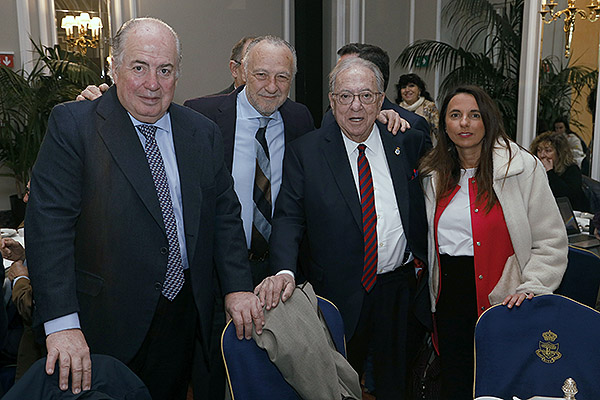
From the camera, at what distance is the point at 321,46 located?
7715mm

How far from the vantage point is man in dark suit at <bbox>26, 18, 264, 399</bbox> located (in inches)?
64.5

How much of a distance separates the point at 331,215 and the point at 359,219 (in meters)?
0.11

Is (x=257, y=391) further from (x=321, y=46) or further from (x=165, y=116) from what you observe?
(x=321, y=46)

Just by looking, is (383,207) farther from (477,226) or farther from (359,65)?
(359,65)

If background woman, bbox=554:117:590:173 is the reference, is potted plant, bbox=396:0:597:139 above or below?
above

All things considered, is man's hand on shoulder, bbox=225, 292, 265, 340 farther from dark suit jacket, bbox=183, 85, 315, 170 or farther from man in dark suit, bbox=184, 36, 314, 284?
dark suit jacket, bbox=183, 85, 315, 170

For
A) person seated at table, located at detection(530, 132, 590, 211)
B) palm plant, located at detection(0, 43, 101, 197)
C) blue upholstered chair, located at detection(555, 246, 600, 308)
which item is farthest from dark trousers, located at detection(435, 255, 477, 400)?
palm plant, located at detection(0, 43, 101, 197)

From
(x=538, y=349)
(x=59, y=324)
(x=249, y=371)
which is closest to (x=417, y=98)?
(x=538, y=349)

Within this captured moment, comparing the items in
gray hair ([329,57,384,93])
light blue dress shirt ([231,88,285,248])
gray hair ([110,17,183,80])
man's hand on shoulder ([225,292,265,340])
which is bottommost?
man's hand on shoulder ([225,292,265,340])

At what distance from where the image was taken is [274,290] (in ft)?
6.05

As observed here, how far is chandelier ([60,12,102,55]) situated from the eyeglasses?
492 centimetres

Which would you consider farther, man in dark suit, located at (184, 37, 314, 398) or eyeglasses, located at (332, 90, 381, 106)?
man in dark suit, located at (184, 37, 314, 398)

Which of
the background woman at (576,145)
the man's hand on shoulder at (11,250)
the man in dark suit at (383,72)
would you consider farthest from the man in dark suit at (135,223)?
the background woman at (576,145)

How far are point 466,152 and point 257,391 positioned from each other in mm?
1233
